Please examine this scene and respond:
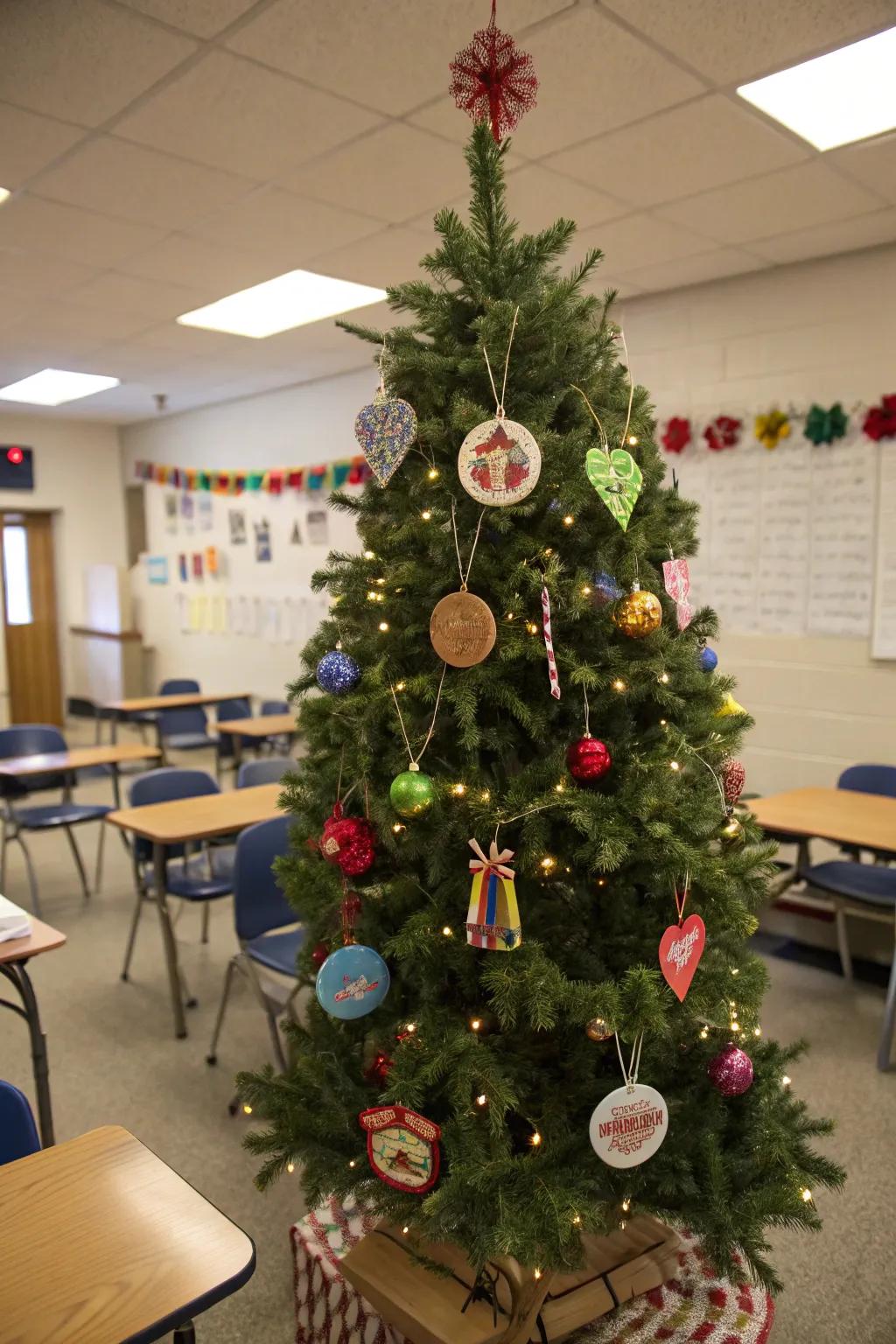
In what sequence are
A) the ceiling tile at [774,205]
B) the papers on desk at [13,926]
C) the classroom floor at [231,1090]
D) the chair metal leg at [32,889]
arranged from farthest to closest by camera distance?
the chair metal leg at [32,889]
the ceiling tile at [774,205]
the papers on desk at [13,926]
the classroom floor at [231,1090]

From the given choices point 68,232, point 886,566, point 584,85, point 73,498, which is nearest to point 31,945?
point 584,85

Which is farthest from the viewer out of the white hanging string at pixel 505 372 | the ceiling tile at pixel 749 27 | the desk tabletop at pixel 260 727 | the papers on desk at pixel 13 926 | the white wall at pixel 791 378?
the desk tabletop at pixel 260 727

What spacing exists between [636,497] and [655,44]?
169 centimetres

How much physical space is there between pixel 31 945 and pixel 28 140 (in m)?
2.44

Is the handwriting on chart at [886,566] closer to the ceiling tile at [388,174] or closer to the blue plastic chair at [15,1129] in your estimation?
the ceiling tile at [388,174]

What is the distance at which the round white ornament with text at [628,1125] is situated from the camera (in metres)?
1.37

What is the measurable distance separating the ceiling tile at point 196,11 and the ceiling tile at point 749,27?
0.91 meters

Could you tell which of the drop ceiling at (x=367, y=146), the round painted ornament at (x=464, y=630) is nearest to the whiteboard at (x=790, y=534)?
the drop ceiling at (x=367, y=146)

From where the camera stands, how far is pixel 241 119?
284cm

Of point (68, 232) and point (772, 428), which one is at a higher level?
point (68, 232)

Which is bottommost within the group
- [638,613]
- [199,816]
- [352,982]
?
[199,816]

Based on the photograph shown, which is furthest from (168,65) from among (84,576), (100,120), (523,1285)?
(84,576)

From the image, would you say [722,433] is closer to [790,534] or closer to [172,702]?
[790,534]

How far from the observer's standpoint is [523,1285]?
1540 mm
